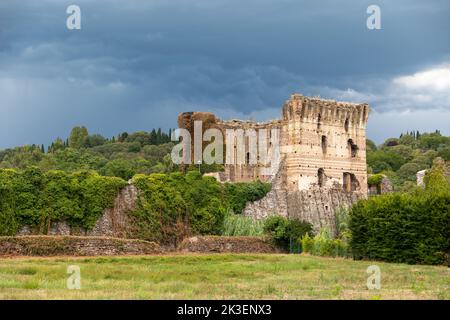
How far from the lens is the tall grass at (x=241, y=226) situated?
41219mm

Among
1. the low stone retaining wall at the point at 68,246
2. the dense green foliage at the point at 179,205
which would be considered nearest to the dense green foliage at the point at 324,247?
the dense green foliage at the point at 179,205

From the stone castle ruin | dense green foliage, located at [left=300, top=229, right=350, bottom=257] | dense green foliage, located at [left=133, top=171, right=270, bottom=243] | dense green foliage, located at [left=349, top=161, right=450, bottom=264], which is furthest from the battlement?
dense green foliage, located at [left=349, top=161, right=450, bottom=264]

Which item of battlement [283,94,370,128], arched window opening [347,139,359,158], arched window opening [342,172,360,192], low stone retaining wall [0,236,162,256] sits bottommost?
low stone retaining wall [0,236,162,256]

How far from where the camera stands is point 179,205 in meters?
40.2

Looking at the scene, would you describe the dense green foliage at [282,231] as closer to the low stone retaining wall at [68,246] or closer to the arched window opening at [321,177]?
→ the low stone retaining wall at [68,246]

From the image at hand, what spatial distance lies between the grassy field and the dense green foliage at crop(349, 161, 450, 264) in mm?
2022

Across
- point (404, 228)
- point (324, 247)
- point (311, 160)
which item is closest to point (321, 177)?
point (311, 160)

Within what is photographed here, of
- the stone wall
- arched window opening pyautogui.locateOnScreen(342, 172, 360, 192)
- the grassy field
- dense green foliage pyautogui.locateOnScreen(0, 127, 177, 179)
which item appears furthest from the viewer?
dense green foliage pyautogui.locateOnScreen(0, 127, 177, 179)

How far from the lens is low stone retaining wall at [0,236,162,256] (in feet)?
101

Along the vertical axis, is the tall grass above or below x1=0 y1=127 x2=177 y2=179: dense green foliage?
below

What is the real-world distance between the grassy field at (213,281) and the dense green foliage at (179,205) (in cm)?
941

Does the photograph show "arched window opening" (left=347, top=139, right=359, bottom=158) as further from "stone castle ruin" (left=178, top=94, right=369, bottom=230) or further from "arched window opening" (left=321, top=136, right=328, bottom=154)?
"arched window opening" (left=321, top=136, right=328, bottom=154)

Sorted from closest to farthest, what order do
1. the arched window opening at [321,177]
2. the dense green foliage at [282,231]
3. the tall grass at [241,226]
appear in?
the dense green foliage at [282,231]
the tall grass at [241,226]
the arched window opening at [321,177]
